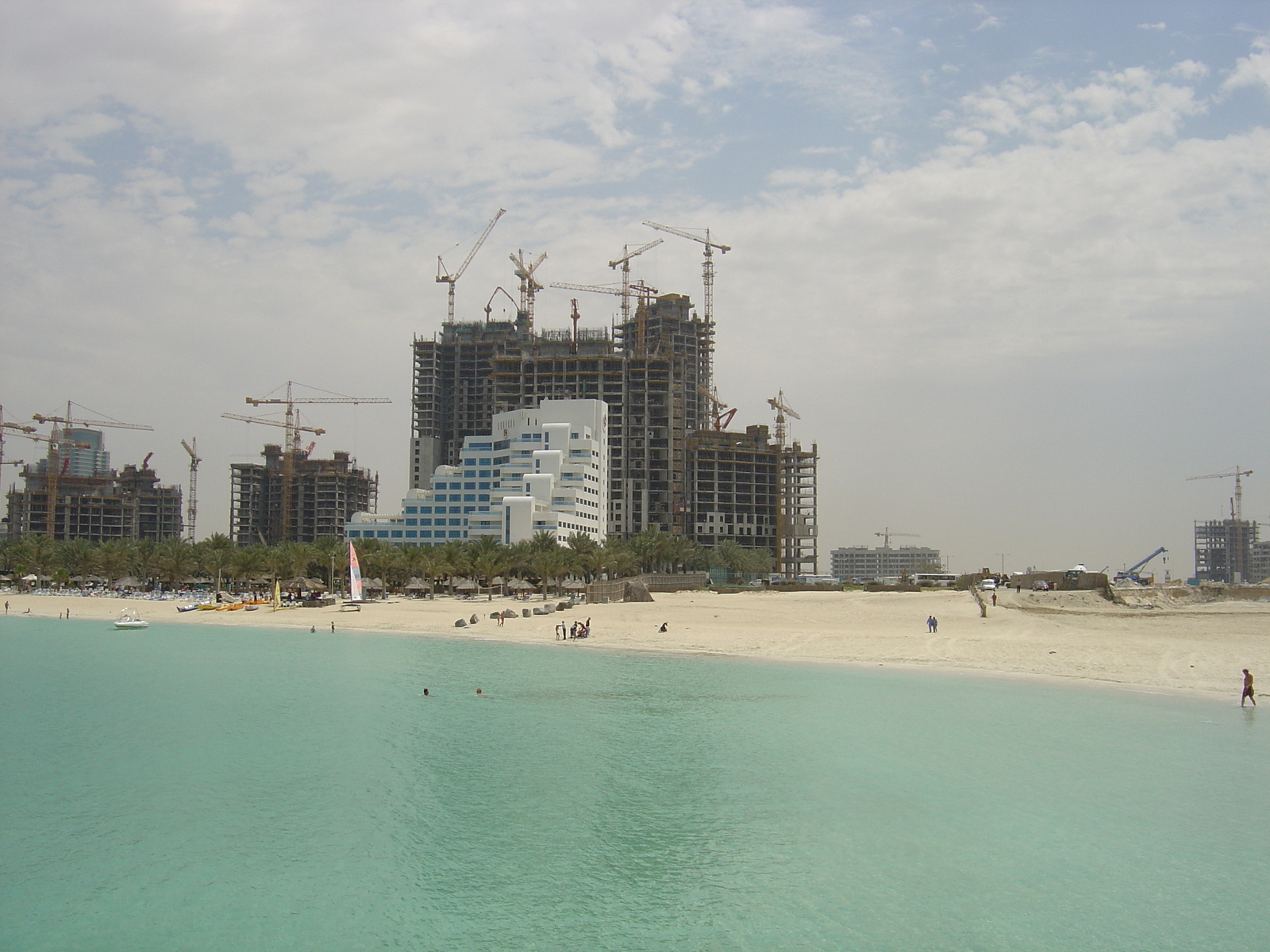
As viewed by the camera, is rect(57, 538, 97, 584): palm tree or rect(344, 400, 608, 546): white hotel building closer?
rect(57, 538, 97, 584): palm tree

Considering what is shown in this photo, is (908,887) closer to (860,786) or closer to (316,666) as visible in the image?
(860,786)

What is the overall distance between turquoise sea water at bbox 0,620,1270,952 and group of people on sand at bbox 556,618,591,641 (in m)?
26.6

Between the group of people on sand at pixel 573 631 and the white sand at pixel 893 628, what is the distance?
1.28 metres

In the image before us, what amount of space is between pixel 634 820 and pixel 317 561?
103 m

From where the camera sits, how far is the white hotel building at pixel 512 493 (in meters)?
153

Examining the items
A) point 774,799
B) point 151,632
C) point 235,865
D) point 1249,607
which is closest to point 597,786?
point 774,799

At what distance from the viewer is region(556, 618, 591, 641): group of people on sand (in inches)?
2936

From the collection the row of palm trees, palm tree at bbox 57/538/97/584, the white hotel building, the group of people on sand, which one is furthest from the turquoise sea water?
→ the white hotel building

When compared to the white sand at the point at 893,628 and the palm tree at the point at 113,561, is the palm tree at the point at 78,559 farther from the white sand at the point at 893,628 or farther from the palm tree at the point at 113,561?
the white sand at the point at 893,628

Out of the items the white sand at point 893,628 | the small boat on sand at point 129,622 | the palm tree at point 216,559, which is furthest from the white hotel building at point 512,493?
the small boat on sand at point 129,622

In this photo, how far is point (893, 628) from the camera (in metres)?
74.8

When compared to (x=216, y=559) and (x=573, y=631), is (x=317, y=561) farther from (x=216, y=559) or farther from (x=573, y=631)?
(x=573, y=631)

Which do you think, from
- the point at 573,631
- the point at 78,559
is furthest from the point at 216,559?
the point at 573,631

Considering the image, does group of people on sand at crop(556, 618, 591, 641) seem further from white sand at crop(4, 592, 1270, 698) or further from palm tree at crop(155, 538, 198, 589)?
palm tree at crop(155, 538, 198, 589)
